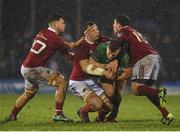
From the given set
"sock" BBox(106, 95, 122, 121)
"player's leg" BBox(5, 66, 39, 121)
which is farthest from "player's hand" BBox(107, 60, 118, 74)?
"player's leg" BBox(5, 66, 39, 121)

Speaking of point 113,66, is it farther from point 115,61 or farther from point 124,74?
point 124,74

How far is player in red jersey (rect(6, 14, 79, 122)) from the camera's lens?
13766 mm

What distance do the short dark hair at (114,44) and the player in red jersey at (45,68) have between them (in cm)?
97

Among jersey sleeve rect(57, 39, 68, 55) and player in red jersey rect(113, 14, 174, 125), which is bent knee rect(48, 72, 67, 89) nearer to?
jersey sleeve rect(57, 39, 68, 55)

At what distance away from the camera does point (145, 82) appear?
13227 millimetres

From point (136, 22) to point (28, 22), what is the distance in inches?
133

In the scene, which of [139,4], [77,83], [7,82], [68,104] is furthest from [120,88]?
[139,4]

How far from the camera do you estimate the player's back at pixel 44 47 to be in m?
13.9

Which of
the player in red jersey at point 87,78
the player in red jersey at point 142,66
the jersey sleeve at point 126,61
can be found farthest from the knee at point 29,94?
the player in red jersey at point 142,66

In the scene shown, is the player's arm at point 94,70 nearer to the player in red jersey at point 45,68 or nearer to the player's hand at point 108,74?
the player's hand at point 108,74

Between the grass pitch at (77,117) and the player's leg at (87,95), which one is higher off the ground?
the player's leg at (87,95)

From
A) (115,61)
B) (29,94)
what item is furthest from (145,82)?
(29,94)

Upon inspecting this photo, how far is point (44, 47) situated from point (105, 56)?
1.08 m

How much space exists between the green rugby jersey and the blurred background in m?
10.2
